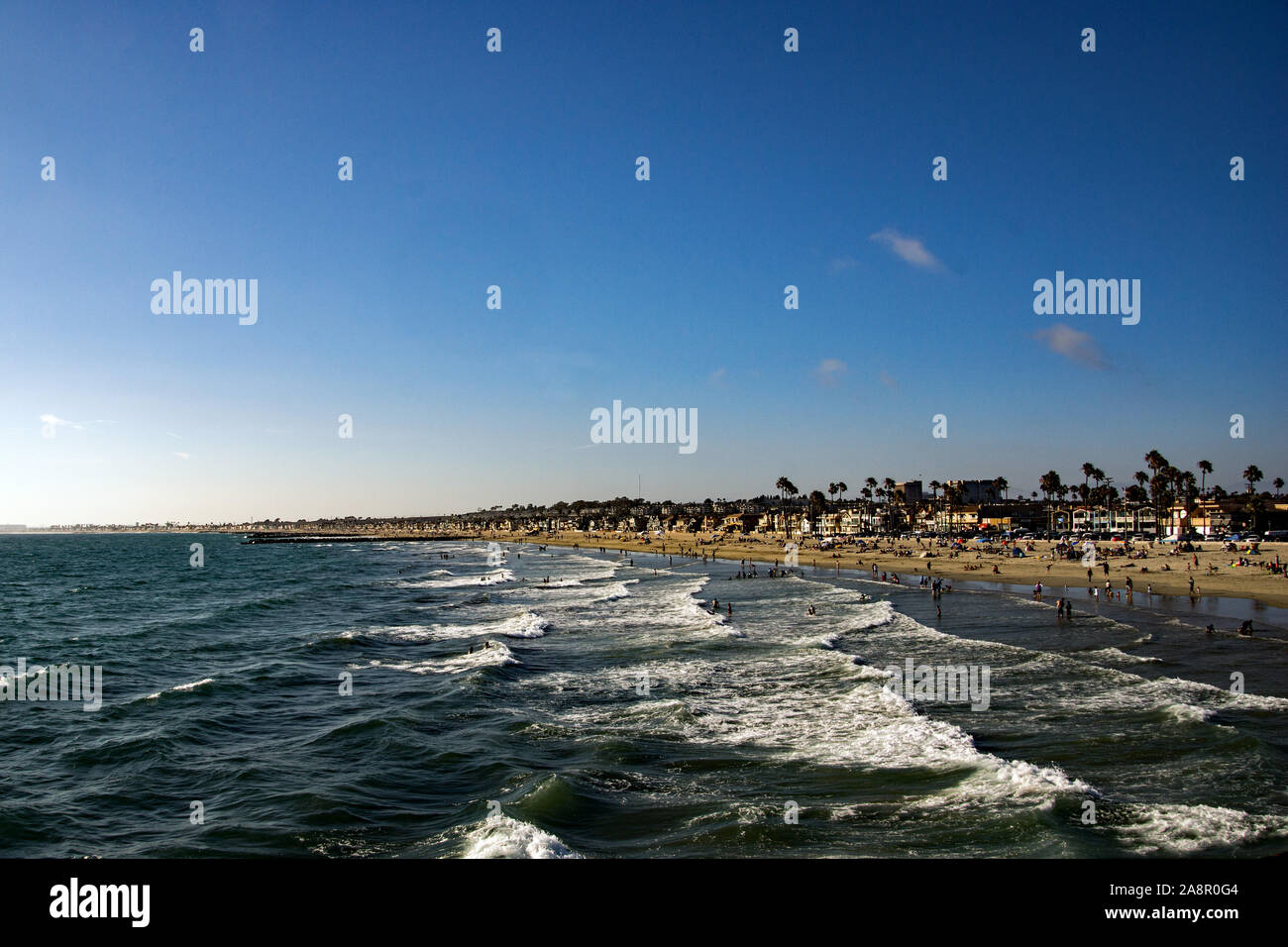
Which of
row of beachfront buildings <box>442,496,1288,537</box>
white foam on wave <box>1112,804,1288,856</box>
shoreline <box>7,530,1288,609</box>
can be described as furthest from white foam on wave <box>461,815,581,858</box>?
row of beachfront buildings <box>442,496,1288,537</box>

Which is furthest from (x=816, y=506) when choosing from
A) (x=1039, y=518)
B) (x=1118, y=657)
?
(x=1118, y=657)

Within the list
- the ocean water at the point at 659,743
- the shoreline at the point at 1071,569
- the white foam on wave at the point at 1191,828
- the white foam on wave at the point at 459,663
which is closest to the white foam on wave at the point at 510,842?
the ocean water at the point at 659,743

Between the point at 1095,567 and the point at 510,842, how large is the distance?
228 ft

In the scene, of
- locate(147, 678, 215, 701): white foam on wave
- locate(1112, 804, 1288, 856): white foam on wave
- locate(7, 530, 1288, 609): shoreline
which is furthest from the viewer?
locate(7, 530, 1288, 609): shoreline

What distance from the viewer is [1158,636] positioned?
121ft

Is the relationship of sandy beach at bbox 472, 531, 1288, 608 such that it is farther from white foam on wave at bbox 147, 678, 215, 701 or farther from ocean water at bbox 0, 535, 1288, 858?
white foam on wave at bbox 147, 678, 215, 701

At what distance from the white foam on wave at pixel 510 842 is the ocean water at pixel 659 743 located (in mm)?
74

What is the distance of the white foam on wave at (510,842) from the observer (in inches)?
550

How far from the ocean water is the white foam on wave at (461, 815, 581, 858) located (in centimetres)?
7

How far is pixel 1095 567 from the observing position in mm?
68625

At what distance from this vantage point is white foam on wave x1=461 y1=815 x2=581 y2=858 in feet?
45.8
